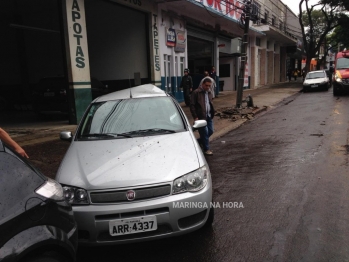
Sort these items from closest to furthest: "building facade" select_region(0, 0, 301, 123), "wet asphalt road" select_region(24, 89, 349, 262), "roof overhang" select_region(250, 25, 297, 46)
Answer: "wet asphalt road" select_region(24, 89, 349, 262) → "building facade" select_region(0, 0, 301, 123) → "roof overhang" select_region(250, 25, 297, 46)

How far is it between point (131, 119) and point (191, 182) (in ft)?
4.90

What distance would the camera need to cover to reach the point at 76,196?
2855 millimetres

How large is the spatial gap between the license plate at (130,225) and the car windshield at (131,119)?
1.29 m

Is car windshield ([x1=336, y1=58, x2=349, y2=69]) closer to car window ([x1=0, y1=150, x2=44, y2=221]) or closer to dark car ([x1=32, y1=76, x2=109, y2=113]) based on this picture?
dark car ([x1=32, y1=76, x2=109, y2=113])

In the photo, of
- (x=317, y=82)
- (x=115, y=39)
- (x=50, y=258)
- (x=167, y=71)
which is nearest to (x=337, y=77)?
(x=317, y=82)

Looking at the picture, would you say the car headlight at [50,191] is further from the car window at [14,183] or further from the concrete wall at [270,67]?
the concrete wall at [270,67]

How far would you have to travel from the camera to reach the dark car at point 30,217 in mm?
1846

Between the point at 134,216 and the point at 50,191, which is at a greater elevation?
the point at 50,191

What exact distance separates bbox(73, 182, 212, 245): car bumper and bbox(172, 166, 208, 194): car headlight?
7cm

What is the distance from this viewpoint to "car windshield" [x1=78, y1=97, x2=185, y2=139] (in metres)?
3.92

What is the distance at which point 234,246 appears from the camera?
10.1 feet

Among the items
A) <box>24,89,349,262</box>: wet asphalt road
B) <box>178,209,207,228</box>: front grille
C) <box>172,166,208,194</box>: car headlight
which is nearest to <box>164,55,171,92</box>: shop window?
<box>24,89,349,262</box>: wet asphalt road

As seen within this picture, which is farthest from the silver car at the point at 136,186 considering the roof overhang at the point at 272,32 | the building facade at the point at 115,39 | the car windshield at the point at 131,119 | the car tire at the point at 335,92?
the roof overhang at the point at 272,32

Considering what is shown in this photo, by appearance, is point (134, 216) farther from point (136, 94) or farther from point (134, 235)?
point (136, 94)
